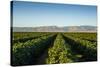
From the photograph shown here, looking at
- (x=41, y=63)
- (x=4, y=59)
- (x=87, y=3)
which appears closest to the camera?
(x=4, y=59)

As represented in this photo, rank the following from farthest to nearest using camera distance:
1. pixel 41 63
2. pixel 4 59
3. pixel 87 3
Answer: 1. pixel 87 3
2. pixel 41 63
3. pixel 4 59

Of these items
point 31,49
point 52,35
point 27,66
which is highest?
point 52,35

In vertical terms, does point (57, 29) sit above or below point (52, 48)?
above

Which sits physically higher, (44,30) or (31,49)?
(44,30)

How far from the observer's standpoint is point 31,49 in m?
2.38

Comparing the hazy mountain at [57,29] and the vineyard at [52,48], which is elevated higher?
the hazy mountain at [57,29]

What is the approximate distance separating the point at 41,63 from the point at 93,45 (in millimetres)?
731

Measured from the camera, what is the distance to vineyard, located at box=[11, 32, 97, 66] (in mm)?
2334

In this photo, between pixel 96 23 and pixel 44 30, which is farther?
pixel 96 23

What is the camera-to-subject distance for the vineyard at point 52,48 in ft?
7.66

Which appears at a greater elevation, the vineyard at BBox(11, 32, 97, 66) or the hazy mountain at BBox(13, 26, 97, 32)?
the hazy mountain at BBox(13, 26, 97, 32)

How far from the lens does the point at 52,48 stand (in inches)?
97.1

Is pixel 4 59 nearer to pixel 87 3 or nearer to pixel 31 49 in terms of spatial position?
pixel 31 49

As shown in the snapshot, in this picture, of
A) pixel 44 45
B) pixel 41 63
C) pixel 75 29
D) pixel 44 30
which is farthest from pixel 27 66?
pixel 75 29
